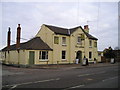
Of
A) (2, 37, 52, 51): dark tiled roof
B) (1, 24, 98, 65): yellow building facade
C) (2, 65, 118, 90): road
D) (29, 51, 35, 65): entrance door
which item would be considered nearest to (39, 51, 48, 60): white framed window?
(1, 24, 98, 65): yellow building facade

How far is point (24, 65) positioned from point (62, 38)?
9041mm

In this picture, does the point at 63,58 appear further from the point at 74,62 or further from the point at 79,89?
the point at 79,89

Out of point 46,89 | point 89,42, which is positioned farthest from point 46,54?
point 46,89

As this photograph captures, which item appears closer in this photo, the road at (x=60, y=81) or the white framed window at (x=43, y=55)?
the road at (x=60, y=81)

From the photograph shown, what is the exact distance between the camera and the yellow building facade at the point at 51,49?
2728cm

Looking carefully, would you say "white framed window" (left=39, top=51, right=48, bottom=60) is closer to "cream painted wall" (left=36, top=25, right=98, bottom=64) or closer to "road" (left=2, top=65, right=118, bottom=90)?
"cream painted wall" (left=36, top=25, right=98, bottom=64)

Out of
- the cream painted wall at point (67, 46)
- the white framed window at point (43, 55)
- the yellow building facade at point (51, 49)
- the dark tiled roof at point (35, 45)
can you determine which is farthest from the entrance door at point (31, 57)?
the cream painted wall at point (67, 46)

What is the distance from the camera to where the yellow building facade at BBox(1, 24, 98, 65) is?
27283mm

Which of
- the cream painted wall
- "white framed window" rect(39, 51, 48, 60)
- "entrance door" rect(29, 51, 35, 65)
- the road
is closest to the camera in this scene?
the road

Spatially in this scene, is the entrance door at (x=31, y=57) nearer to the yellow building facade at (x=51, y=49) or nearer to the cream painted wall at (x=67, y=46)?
the yellow building facade at (x=51, y=49)

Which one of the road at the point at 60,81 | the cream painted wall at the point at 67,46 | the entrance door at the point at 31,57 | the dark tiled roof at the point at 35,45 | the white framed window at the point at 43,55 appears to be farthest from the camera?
the cream painted wall at the point at 67,46

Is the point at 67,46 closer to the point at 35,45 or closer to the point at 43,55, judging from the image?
the point at 43,55

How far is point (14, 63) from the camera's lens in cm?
3042

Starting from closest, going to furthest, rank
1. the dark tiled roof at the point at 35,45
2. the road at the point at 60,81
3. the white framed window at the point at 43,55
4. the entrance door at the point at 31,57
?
1. the road at the point at 60,81
2. the entrance door at the point at 31,57
3. the dark tiled roof at the point at 35,45
4. the white framed window at the point at 43,55
